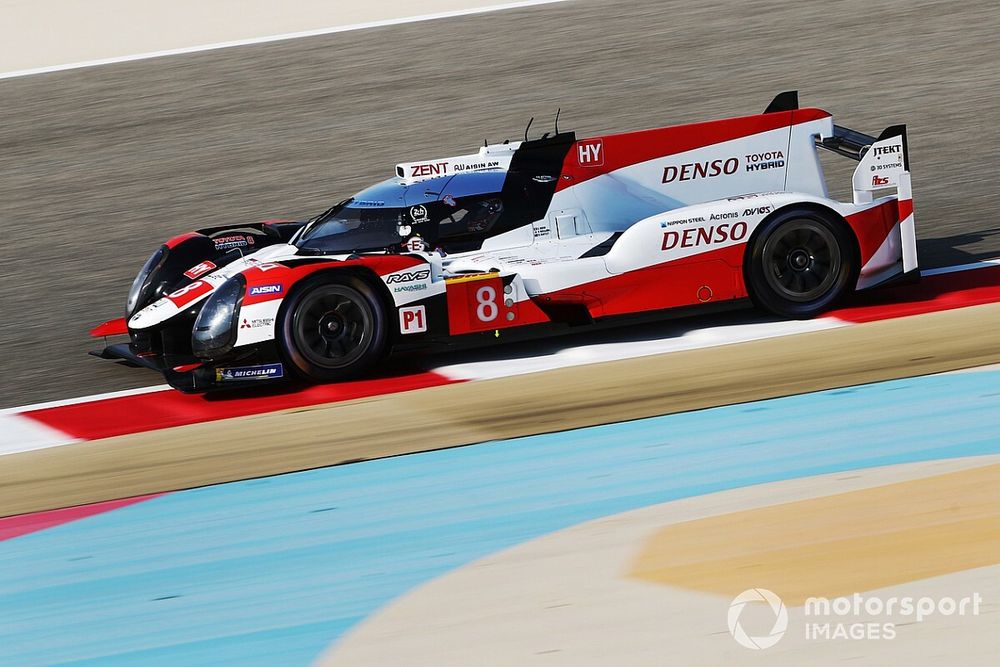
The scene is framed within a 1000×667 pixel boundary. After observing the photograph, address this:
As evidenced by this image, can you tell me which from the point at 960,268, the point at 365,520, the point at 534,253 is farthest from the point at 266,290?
the point at 960,268

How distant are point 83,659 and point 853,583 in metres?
2.77

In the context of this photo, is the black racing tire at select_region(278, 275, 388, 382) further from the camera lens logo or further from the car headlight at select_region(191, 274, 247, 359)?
the camera lens logo

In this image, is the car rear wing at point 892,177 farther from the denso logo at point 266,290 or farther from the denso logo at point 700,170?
the denso logo at point 266,290

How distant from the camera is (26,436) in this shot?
22.1ft

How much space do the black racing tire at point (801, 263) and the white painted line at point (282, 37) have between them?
33.9 feet

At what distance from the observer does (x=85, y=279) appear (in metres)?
9.59

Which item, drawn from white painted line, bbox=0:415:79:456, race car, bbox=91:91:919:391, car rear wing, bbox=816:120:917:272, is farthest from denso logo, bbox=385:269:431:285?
car rear wing, bbox=816:120:917:272

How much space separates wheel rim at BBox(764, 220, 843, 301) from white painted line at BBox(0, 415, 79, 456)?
14.1 ft

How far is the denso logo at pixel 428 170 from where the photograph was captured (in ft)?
24.9

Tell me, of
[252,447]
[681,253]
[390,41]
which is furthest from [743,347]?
[390,41]

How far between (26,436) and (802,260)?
15.7 feet

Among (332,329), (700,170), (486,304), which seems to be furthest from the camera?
(700,170)

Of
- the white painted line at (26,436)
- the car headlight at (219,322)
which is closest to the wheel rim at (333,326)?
the car headlight at (219,322)

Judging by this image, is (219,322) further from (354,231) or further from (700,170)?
(700,170)
